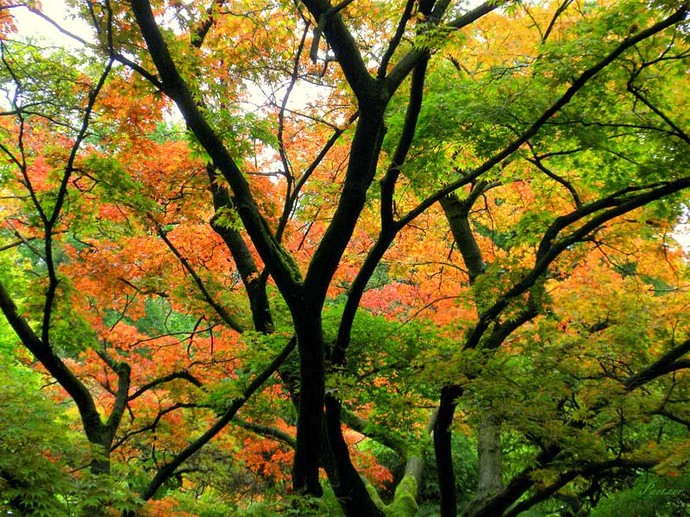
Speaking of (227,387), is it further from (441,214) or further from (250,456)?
(441,214)

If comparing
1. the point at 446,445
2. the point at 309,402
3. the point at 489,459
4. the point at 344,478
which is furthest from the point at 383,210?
the point at 489,459

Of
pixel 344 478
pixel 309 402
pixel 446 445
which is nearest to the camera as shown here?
pixel 309 402

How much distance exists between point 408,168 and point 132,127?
2.89 m

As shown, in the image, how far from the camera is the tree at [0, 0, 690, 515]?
3.53m

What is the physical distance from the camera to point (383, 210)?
12.7 feet

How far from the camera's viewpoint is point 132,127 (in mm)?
4840

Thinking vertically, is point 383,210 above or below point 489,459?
above


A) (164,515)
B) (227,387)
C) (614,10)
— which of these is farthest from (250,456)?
(614,10)

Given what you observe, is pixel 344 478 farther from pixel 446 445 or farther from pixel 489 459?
pixel 489 459

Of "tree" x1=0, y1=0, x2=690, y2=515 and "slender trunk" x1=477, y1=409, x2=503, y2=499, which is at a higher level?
"tree" x1=0, y1=0, x2=690, y2=515

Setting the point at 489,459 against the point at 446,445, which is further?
the point at 489,459

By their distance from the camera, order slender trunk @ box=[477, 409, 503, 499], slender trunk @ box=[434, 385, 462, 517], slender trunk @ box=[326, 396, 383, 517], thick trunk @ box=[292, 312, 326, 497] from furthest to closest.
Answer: slender trunk @ box=[477, 409, 503, 499] < slender trunk @ box=[326, 396, 383, 517] < slender trunk @ box=[434, 385, 462, 517] < thick trunk @ box=[292, 312, 326, 497]

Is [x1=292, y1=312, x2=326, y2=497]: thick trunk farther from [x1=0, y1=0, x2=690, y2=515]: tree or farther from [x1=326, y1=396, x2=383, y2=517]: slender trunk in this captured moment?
[x1=326, y1=396, x2=383, y2=517]: slender trunk

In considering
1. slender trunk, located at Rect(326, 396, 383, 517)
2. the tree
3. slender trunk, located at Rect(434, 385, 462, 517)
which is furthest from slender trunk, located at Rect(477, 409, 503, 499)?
slender trunk, located at Rect(326, 396, 383, 517)
